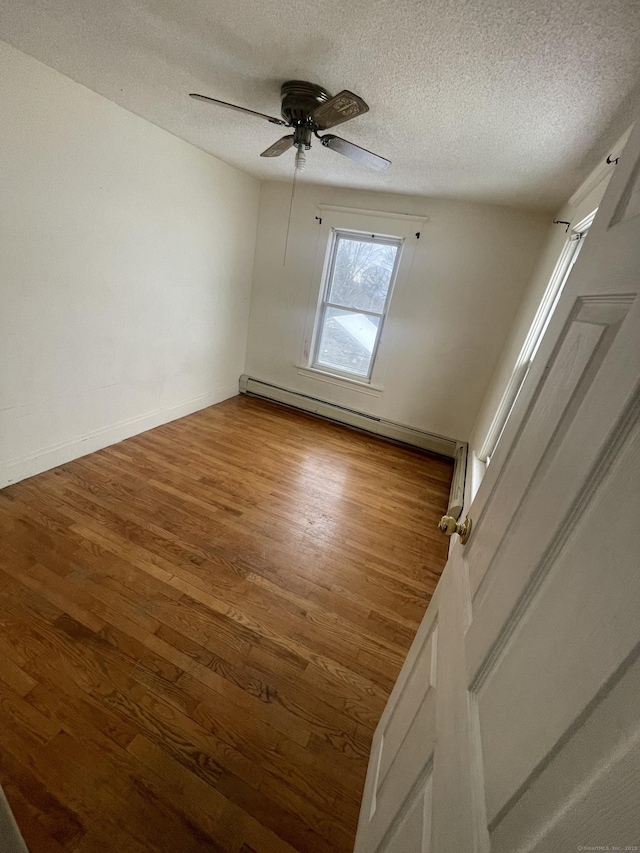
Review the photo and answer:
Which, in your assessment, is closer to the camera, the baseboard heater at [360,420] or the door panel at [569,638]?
the door panel at [569,638]

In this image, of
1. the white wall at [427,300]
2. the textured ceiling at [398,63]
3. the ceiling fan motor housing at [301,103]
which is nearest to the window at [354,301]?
the white wall at [427,300]

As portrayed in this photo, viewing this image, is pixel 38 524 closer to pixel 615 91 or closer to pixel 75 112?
pixel 75 112

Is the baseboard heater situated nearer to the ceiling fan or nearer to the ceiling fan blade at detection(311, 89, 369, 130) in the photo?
the ceiling fan

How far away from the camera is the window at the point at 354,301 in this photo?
11.7 feet

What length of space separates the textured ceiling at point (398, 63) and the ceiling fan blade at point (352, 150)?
158mm

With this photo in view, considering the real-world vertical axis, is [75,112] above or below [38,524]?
above

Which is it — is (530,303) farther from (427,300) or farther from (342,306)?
(342,306)

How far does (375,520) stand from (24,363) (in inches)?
100

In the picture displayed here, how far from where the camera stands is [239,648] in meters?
1.56

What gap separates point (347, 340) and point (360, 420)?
0.93 m

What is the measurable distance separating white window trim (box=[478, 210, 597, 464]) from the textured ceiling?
368 millimetres

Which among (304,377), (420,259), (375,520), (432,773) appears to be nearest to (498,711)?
(432,773)

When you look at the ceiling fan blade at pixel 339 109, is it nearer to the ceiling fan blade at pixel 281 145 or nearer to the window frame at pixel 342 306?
the ceiling fan blade at pixel 281 145

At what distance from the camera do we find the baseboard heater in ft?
12.1
